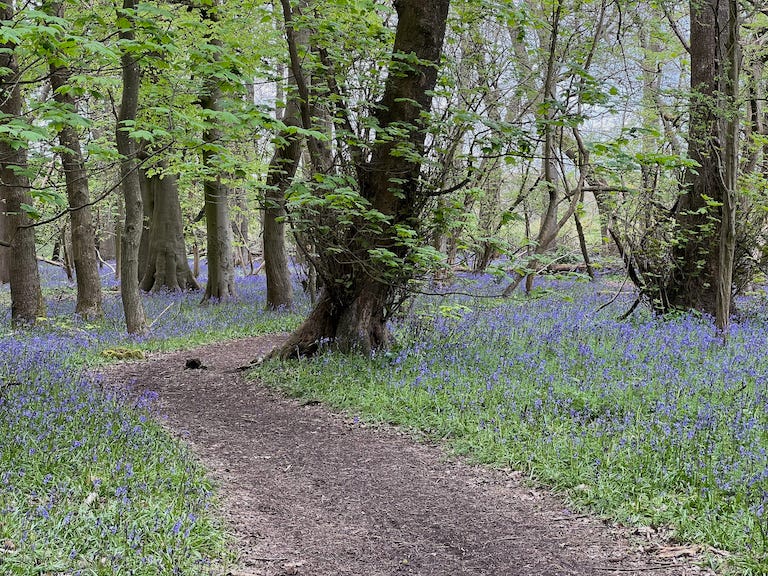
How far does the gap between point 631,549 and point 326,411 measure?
151 inches

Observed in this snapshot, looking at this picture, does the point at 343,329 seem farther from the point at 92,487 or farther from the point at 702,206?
the point at 702,206

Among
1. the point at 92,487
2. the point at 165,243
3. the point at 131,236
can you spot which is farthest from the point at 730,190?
the point at 165,243

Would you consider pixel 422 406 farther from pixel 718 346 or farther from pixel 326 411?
pixel 718 346

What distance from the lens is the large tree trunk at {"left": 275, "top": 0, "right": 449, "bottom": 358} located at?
802 cm

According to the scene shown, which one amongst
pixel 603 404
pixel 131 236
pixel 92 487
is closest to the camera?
pixel 92 487

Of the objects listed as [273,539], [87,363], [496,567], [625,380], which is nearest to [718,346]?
[625,380]

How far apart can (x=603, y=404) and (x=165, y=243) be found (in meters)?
15.3

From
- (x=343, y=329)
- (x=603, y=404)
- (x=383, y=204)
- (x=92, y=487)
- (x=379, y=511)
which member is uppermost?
(x=383, y=204)

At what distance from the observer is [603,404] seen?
594 centimetres

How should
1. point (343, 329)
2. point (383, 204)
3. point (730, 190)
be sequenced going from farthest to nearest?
point (343, 329)
point (383, 204)
point (730, 190)

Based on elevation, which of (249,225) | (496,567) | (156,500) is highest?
(249,225)

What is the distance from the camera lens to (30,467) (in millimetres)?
4230

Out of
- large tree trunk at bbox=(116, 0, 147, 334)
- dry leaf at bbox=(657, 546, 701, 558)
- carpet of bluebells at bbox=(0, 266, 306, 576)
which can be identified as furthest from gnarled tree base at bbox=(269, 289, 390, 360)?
dry leaf at bbox=(657, 546, 701, 558)

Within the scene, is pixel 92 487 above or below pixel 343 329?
below
